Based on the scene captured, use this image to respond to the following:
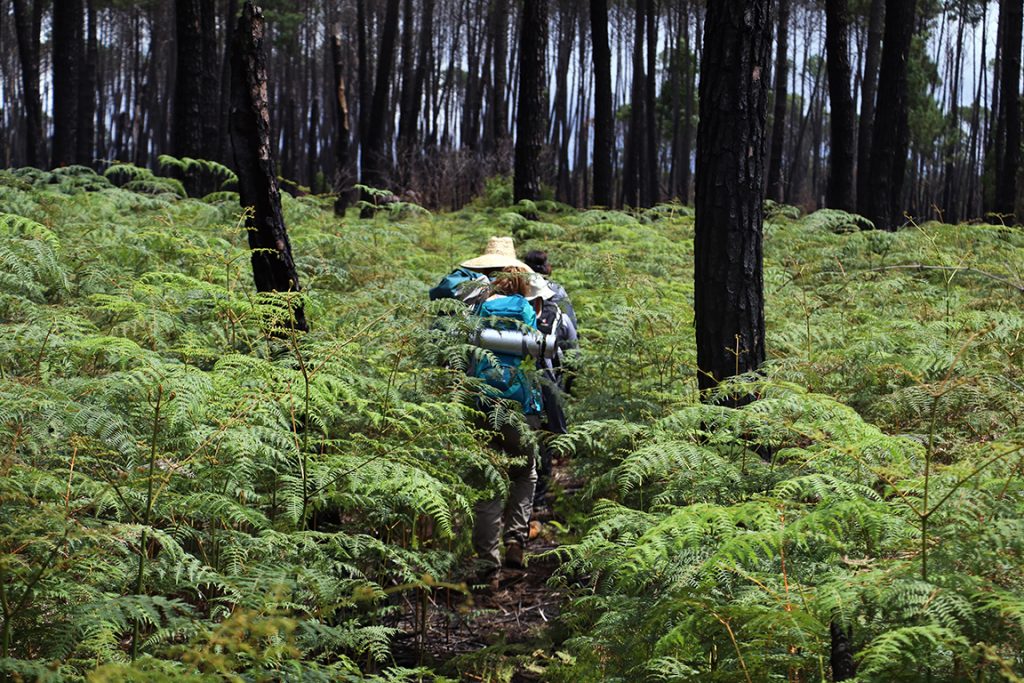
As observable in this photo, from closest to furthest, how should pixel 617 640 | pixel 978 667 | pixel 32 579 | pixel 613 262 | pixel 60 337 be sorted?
pixel 978 667 < pixel 32 579 < pixel 617 640 < pixel 60 337 < pixel 613 262

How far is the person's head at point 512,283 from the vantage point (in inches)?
215

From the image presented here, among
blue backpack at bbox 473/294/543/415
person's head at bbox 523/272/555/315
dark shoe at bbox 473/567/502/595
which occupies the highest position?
person's head at bbox 523/272/555/315

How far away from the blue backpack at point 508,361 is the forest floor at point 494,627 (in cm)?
78

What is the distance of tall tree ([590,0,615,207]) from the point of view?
57.1 ft

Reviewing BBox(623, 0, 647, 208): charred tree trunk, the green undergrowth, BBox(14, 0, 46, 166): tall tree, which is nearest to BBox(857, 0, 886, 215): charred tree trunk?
BBox(623, 0, 647, 208): charred tree trunk

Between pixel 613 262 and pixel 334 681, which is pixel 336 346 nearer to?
pixel 334 681

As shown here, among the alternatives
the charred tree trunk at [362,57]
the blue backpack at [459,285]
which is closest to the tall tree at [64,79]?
the charred tree trunk at [362,57]

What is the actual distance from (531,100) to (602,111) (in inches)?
153

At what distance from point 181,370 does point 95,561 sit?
1.32m

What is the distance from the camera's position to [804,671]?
107 inches

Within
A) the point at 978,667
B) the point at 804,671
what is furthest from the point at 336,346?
the point at 978,667

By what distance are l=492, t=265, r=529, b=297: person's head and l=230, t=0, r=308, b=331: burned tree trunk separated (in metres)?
1.50

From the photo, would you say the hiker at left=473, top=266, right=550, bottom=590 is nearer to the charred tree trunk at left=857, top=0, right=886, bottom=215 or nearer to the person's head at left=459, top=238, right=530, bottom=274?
the person's head at left=459, top=238, right=530, bottom=274

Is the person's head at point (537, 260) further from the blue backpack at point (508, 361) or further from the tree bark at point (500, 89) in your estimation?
the tree bark at point (500, 89)
